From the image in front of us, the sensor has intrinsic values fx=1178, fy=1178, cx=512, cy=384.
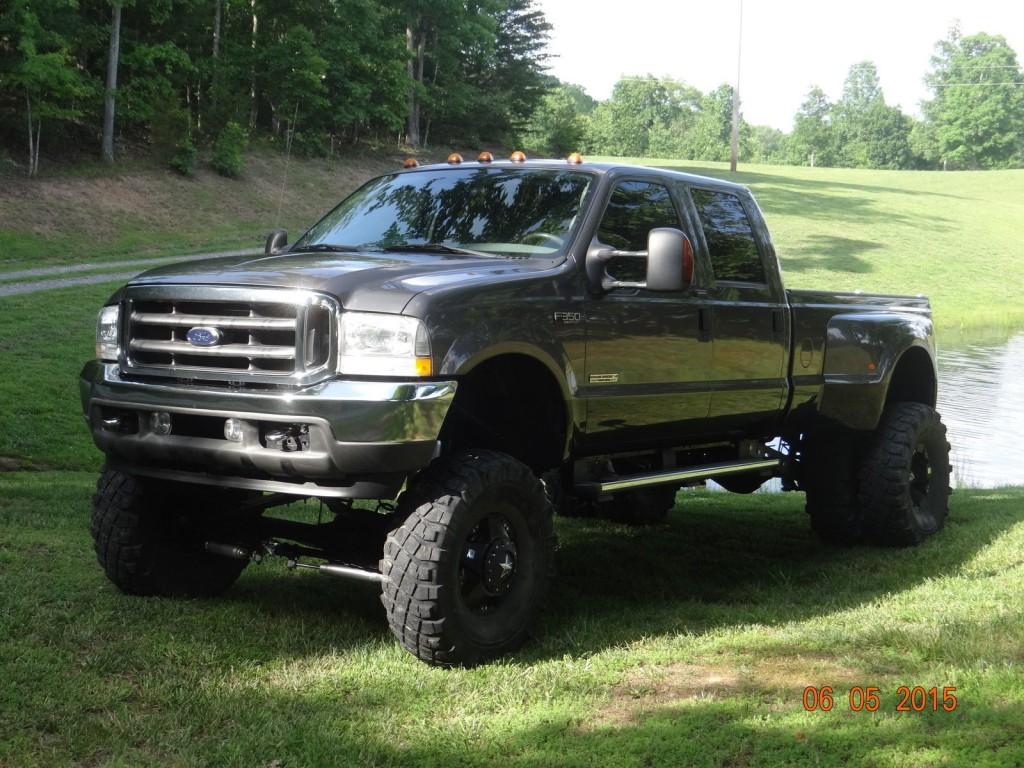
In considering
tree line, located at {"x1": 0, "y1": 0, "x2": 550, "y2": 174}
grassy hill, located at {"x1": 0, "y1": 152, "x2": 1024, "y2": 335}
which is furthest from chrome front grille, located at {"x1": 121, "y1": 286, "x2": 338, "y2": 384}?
grassy hill, located at {"x1": 0, "y1": 152, "x2": 1024, "y2": 335}

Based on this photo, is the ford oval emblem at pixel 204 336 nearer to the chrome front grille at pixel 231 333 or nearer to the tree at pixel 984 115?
the chrome front grille at pixel 231 333

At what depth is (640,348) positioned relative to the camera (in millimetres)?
5973

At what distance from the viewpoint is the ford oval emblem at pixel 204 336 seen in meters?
4.97

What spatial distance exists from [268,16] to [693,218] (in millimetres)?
37894

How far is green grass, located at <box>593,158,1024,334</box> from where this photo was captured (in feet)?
116

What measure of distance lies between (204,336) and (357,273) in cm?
71

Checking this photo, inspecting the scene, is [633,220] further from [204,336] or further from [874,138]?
[874,138]

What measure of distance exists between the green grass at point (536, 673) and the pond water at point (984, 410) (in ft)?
26.5

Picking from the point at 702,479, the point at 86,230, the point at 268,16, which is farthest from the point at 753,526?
the point at 268,16

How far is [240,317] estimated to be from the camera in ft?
16.2

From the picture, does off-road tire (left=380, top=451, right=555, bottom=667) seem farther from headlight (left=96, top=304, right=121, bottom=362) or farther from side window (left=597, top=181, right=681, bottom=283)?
headlight (left=96, top=304, right=121, bottom=362)

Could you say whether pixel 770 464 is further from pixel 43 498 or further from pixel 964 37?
pixel 964 37

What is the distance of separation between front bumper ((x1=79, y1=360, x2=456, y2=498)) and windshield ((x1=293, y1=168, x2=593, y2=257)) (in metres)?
1.31

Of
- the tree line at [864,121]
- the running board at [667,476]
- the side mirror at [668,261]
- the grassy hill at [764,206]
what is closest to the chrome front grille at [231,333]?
the side mirror at [668,261]
